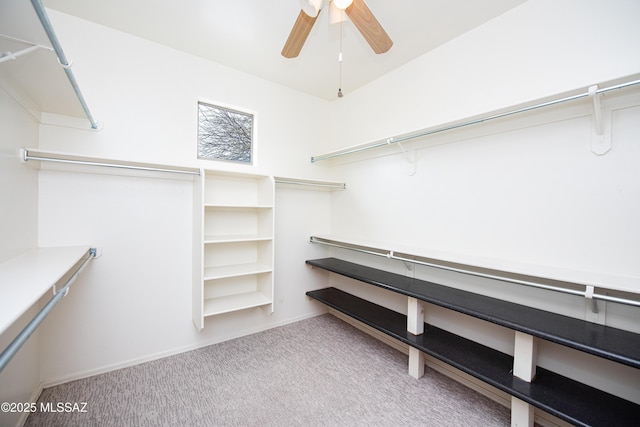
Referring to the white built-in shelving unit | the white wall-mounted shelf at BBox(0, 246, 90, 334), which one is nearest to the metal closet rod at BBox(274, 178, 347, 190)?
the white built-in shelving unit

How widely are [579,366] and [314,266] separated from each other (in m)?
2.29

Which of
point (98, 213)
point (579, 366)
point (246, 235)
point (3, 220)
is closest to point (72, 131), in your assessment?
point (98, 213)

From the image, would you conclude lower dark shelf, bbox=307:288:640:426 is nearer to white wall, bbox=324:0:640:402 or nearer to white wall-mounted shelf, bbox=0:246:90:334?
white wall, bbox=324:0:640:402

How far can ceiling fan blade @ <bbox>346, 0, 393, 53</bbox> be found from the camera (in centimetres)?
143

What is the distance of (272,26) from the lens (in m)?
2.04

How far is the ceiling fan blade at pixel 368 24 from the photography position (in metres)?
1.43

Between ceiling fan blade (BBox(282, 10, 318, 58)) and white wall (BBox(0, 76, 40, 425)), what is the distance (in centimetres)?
158

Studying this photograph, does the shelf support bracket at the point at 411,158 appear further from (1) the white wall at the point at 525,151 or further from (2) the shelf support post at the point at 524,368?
(2) the shelf support post at the point at 524,368

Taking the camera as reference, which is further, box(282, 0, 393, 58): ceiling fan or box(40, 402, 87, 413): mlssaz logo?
box(40, 402, 87, 413): mlssaz logo

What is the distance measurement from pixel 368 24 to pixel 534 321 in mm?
2026

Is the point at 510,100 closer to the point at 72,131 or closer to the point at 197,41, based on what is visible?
the point at 197,41

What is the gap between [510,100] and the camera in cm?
183

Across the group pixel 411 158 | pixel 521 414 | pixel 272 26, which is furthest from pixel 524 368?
pixel 272 26

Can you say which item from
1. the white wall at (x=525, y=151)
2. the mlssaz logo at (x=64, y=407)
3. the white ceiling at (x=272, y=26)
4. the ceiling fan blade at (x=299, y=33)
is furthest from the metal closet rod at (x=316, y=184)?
the mlssaz logo at (x=64, y=407)
